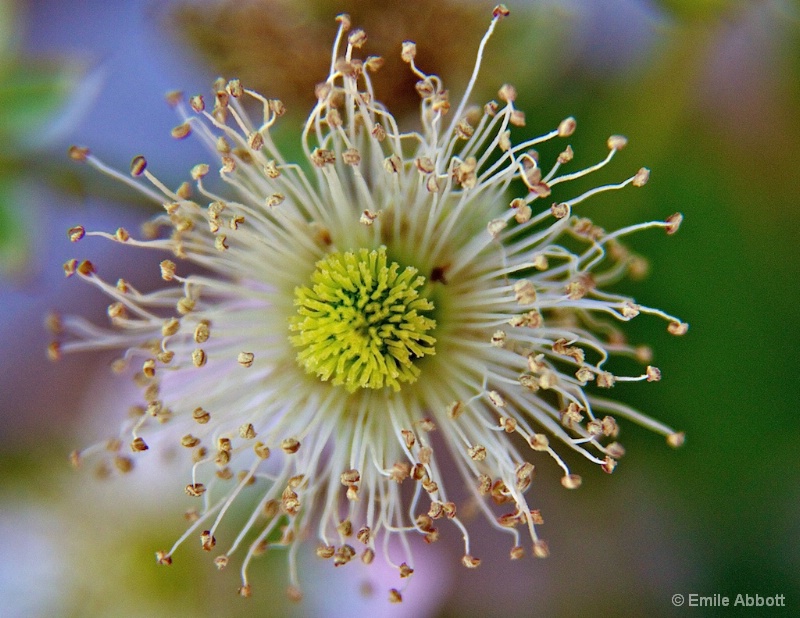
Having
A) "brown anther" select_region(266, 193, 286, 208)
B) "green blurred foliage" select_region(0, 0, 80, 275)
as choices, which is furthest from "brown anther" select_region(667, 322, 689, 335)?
"green blurred foliage" select_region(0, 0, 80, 275)

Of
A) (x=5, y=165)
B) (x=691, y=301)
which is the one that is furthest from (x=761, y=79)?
(x=5, y=165)

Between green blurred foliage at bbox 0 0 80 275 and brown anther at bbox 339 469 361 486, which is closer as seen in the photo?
brown anther at bbox 339 469 361 486

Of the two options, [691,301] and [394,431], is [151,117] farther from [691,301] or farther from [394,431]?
[691,301]

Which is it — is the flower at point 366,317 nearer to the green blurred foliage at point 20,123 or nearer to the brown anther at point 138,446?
the brown anther at point 138,446

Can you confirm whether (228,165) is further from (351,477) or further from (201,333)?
(351,477)

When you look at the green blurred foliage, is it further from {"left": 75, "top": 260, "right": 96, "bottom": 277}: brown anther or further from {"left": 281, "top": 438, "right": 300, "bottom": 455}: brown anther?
{"left": 281, "top": 438, "right": 300, "bottom": 455}: brown anther

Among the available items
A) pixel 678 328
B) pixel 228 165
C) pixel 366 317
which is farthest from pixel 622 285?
pixel 228 165
